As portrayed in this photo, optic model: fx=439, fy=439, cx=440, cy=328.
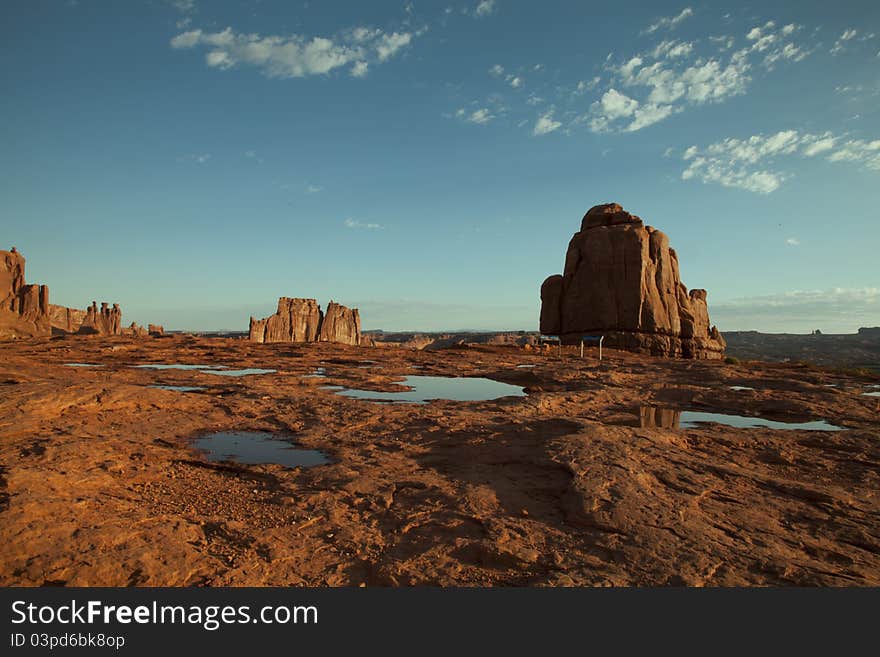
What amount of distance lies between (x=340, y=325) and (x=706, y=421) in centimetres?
6980

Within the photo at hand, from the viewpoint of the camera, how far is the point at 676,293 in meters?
38.7

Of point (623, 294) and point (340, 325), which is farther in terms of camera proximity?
point (340, 325)

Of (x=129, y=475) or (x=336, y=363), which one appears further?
(x=336, y=363)

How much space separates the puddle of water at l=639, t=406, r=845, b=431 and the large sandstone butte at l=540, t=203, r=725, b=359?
79.9 feet

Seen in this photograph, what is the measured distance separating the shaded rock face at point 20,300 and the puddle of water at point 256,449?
62.0m

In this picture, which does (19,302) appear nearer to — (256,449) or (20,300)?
(20,300)

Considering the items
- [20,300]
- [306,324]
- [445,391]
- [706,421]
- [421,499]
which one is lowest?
[421,499]

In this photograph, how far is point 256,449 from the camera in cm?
746

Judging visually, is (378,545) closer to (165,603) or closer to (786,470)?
(165,603)

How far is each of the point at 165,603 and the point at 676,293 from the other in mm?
42522

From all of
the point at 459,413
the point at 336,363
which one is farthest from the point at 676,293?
the point at 459,413

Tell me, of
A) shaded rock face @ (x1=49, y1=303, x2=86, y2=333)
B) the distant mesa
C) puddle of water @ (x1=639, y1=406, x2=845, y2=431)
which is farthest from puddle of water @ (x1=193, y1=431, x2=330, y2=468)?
shaded rock face @ (x1=49, y1=303, x2=86, y2=333)

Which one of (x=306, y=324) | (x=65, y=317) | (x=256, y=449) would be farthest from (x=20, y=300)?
(x=256, y=449)

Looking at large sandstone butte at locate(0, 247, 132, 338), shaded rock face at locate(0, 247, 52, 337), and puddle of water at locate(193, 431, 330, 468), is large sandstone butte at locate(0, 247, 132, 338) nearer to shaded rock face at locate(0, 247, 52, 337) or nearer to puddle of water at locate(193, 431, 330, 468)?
shaded rock face at locate(0, 247, 52, 337)
